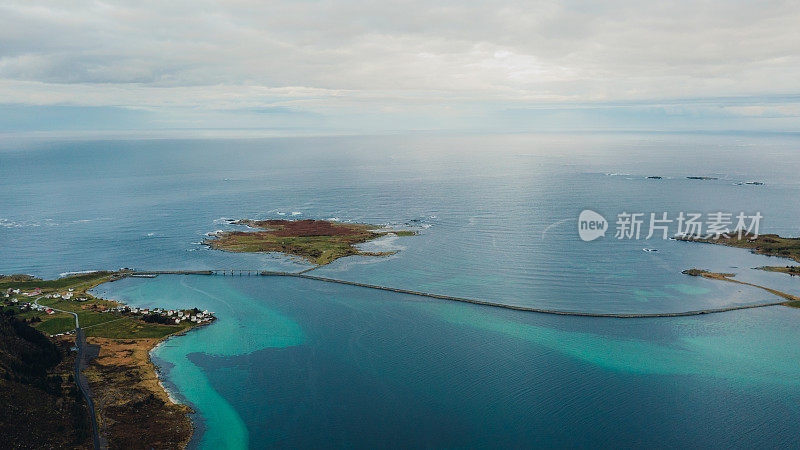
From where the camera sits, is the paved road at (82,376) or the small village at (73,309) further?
the small village at (73,309)

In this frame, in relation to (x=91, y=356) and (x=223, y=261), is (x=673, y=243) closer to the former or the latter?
(x=223, y=261)

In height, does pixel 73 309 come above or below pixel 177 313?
below

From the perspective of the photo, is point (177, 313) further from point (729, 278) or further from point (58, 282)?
point (729, 278)

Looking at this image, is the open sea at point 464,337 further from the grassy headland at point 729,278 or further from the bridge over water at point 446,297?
the grassy headland at point 729,278

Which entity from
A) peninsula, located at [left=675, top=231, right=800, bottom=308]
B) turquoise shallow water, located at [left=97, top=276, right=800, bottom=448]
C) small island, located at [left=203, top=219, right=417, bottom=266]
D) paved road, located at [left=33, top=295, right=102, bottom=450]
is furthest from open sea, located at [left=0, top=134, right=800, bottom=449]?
paved road, located at [left=33, top=295, right=102, bottom=450]

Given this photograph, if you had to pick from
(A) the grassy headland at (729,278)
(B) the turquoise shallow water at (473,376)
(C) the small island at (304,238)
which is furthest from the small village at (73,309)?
(A) the grassy headland at (729,278)

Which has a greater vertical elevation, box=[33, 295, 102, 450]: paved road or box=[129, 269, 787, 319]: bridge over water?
box=[129, 269, 787, 319]: bridge over water

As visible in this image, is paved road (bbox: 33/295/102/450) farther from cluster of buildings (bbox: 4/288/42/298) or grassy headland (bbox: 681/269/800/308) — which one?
grassy headland (bbox: 681/269/800/308)

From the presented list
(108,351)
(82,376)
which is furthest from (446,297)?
(82,376)

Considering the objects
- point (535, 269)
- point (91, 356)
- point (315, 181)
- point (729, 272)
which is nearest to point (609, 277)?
point (535, 269)
